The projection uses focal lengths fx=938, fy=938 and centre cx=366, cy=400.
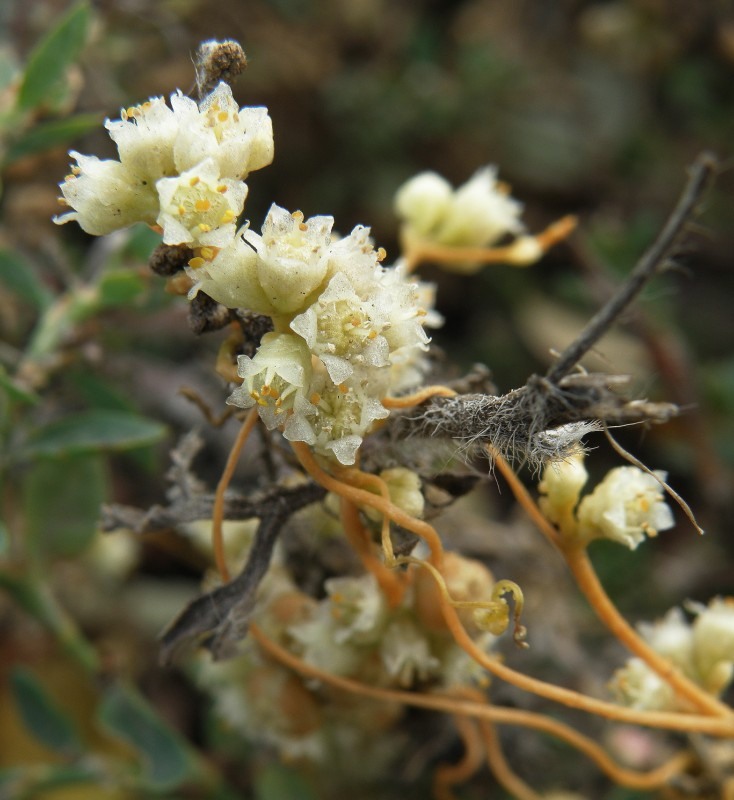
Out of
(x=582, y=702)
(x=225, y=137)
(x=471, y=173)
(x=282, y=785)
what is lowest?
(x=282, y=785)

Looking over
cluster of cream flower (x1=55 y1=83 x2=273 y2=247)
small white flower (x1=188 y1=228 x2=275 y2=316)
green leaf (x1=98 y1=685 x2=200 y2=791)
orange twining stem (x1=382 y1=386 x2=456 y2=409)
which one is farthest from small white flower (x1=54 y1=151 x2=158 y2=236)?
green leaf (x1=98 y1=685 x2=200 y2=791)

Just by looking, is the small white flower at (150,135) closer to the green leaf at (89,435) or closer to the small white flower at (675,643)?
the green leaf at (89,435)

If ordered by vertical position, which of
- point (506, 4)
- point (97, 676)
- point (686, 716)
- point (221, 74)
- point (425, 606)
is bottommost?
point (97, 676)

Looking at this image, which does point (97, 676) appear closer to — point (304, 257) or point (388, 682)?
point (388, 682)

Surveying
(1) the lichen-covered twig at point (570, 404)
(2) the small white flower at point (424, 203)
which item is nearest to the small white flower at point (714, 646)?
(1) the lichen-covered twig at point (570, 404)

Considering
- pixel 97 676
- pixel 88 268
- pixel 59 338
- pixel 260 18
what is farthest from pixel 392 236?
pixel 97 676

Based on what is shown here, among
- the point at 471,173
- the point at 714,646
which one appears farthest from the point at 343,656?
the point at 471,173

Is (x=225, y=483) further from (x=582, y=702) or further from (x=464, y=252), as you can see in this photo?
(x=464, y=252)
